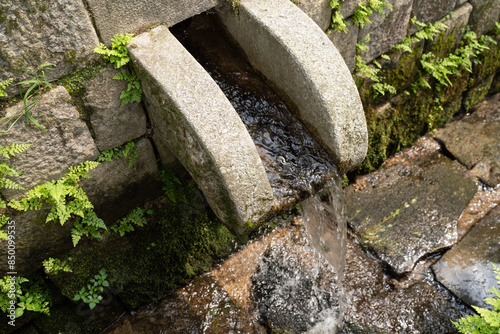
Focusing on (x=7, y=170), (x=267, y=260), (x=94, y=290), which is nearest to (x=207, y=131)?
(x=7, y=170)

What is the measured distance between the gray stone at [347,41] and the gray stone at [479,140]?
2.11 meters

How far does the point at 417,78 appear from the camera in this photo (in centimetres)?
503

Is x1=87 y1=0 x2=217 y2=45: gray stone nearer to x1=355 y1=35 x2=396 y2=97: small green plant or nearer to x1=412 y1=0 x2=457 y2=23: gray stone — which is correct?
x1=355 y1=35 x2=396 y2=97: small green plant

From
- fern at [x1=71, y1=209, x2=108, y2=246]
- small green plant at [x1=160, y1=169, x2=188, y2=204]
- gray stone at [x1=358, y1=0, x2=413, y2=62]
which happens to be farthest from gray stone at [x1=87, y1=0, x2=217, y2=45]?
gray stone at [x1=358, y1=0, x2=413, y2=62]

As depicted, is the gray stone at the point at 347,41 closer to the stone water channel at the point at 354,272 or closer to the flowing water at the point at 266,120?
the flowing water at the point at 266,120

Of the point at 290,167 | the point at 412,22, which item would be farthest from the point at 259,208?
the point at 412,22

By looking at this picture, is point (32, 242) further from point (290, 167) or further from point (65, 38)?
point (290, 167)

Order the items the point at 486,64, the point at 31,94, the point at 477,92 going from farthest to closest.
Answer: the point at 477,92 < the point at 486,64 < the point at 31,94

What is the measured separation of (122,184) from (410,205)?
10.8ft

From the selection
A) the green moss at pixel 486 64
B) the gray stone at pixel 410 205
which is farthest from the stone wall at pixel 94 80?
the green moss at pixel 486 64

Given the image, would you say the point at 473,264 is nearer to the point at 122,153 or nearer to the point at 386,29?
the point at 386,29

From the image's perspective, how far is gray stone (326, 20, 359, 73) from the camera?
4016 mm

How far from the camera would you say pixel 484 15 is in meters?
5.19

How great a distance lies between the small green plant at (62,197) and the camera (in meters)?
2.93
